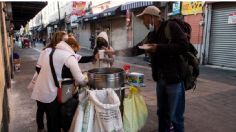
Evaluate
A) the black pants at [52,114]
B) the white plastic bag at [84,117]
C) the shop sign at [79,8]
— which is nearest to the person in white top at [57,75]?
the black pants at [52,114]

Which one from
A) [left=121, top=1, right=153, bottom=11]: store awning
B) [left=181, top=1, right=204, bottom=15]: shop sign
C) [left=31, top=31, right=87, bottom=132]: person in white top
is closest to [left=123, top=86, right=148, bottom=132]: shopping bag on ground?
[left=31, top=31, right=87, bottom=132]: person in white top

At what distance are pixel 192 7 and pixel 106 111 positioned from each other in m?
10.7

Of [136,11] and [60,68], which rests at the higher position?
[136,11]

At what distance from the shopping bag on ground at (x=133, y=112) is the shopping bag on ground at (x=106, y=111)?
0.70ft

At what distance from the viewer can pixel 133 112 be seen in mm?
2979

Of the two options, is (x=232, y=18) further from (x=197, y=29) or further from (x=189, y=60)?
(x=189, y=60)

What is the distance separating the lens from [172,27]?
2766mm

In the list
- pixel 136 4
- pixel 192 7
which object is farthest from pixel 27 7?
pixel 192 7

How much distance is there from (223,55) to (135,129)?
9.04m

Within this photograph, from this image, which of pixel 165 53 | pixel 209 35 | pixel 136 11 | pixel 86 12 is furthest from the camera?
pixel 86 12

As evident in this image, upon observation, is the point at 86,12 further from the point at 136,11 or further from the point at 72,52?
the point at 72,52

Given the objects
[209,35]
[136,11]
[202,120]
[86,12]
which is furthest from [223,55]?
[86,12]

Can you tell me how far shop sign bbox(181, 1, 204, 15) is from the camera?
11.7m

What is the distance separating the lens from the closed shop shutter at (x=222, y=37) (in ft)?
33.7
